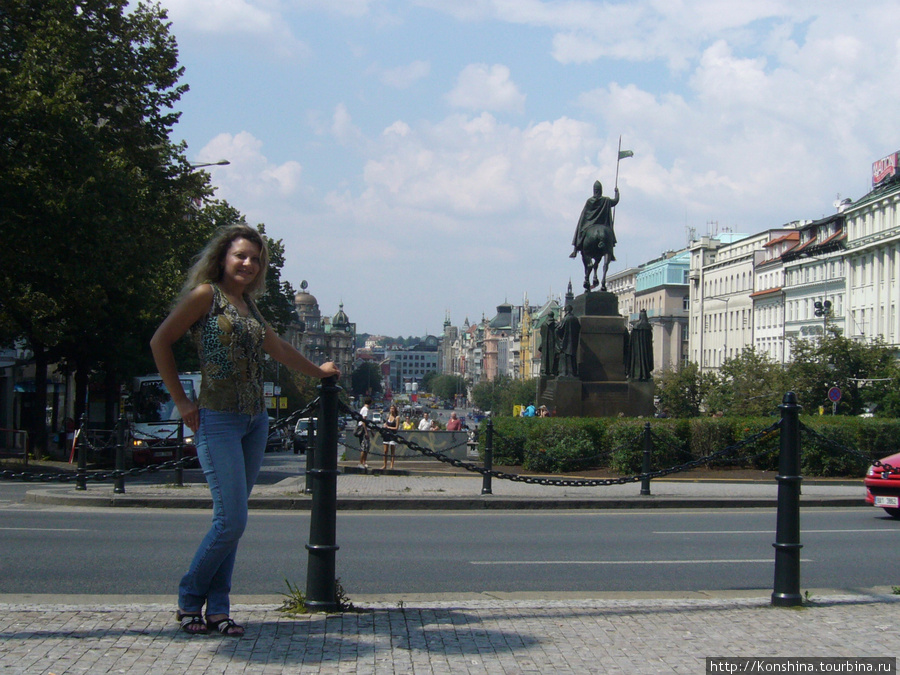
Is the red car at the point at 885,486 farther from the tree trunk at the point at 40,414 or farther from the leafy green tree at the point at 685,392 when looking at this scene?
the leafy green tree at the point at 685,392

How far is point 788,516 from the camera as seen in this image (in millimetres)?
6852

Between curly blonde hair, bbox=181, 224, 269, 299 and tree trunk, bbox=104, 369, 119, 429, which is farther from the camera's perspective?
tree trunk, bbox=104, 369, 119, 429

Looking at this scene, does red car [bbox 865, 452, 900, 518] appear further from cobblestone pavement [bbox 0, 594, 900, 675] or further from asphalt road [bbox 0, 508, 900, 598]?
cobblestone pavement [bbox 0, 594, 900, 675]

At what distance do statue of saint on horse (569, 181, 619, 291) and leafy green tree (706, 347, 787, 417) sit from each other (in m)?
18.4

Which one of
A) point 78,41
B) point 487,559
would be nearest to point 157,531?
point 487,559

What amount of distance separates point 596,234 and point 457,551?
15.6 meters

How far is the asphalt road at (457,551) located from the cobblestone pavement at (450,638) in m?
1.74

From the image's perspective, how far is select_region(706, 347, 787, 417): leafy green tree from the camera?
143ft

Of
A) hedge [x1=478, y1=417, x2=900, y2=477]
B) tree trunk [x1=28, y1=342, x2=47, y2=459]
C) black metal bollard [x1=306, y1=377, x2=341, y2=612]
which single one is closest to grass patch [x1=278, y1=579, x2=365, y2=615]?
black metal bollard [x1=306, y1=377, x2=341, y2=612]

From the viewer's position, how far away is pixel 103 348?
32438mm

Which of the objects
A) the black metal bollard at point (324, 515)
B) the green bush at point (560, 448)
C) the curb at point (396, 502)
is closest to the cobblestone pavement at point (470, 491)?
the curb at point (396, 502)

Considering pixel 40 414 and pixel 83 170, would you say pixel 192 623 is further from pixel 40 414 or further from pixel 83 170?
pixel 40 414

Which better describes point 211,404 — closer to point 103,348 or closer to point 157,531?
point 157,531

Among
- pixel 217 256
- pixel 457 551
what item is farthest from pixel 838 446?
pixel 217 256
